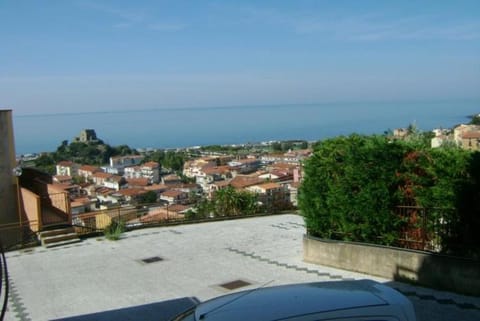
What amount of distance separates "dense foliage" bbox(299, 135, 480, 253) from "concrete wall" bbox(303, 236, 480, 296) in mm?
301

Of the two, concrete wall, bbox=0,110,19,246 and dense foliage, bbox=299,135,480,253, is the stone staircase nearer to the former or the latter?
concrete wall, bbox=0,110,19,246

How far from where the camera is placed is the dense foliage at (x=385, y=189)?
322 inches

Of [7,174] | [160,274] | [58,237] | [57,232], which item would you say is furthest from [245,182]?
[160,274]

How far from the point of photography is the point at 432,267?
8.27 meters

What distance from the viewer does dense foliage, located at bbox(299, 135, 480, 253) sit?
26.8 ft

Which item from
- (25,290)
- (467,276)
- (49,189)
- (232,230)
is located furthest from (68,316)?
(49,189)

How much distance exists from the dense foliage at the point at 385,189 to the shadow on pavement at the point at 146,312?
3504 millimetres

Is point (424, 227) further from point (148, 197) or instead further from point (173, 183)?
point (173, 183)

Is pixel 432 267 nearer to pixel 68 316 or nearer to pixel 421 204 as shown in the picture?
pixel 421 204

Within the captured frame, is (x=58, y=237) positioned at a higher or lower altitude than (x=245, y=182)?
higher

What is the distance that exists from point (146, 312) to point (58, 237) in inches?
342

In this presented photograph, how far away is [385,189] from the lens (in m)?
9.20

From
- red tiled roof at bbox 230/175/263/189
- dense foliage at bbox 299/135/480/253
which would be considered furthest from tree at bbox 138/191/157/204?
dense foliage at bbox 299/135/480/253

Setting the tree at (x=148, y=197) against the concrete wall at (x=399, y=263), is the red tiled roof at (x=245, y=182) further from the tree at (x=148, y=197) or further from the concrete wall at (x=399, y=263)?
the concrete wall at (x=399, y=263)
